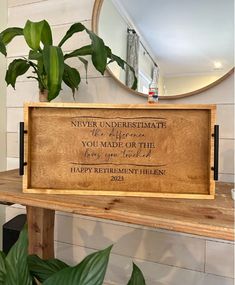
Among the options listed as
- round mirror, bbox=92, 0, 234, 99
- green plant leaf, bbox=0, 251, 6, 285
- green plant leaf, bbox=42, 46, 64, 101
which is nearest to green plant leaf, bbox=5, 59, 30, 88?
green plant leaf, bbox=42, 46, 64, 101

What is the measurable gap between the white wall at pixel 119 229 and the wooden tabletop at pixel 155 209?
0.43 meters

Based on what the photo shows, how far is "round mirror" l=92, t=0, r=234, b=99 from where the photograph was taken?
0.98 meters

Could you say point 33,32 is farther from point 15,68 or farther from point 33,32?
point 15,68

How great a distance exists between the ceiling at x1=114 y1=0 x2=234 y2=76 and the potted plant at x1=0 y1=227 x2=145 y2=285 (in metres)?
0.78

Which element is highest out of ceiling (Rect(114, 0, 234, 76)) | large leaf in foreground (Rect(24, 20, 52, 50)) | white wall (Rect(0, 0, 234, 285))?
ceiling (Rect(114, 0, 234, 76))

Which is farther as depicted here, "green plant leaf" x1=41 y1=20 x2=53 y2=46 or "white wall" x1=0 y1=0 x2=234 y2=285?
"white wall" x1=0 y1=0 x2=234 y2=285

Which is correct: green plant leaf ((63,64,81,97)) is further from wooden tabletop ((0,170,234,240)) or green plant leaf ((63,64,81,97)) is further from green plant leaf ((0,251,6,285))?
green plant leaf ((0,251,6,285))

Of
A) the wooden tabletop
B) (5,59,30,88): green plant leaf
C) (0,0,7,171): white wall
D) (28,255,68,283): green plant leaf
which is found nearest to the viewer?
the wooden tabletop

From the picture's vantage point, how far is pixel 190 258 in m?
1.06

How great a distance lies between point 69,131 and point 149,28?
642 mm

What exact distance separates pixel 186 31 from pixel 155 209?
0.78 m

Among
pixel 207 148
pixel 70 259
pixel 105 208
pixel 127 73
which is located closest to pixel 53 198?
pixel 105 208

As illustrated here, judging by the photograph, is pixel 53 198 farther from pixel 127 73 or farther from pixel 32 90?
pixel 32 90

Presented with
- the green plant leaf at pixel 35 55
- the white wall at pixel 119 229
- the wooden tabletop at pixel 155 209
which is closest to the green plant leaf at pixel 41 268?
the wooden tabletop at pixel 155 209
